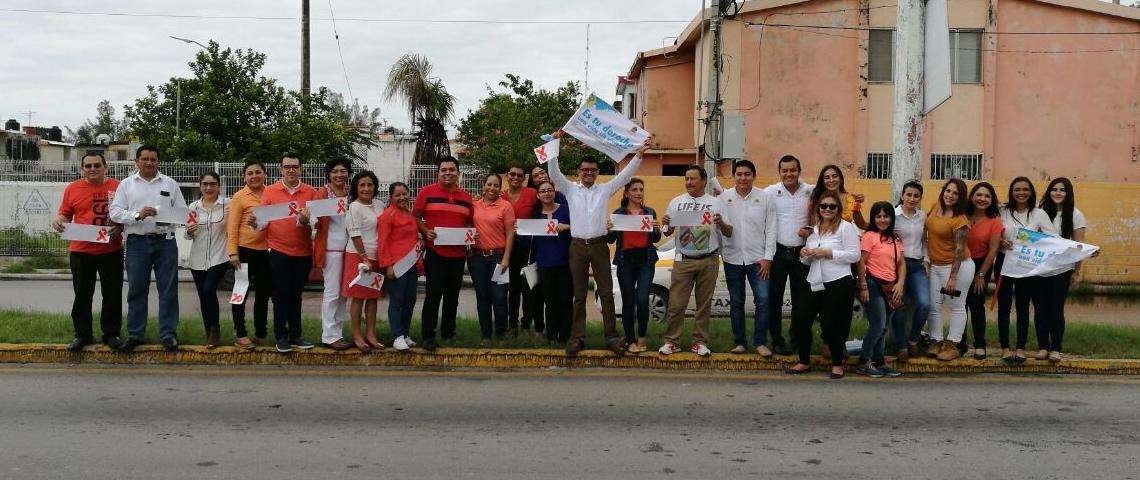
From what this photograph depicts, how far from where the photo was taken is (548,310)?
9062mm

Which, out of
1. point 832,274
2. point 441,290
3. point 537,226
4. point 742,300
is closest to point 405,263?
point 441,290

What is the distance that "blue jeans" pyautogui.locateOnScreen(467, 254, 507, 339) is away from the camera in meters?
8.96

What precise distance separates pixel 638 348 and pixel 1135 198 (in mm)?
14577

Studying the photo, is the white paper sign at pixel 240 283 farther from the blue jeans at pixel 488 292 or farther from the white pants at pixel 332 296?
the blue jeans at pixel 488 292

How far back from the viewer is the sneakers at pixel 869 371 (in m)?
8.19

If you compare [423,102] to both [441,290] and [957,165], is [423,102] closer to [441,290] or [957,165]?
[957,165]

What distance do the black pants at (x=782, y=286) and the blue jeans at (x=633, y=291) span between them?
111cm

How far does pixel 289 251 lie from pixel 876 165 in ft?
59.7

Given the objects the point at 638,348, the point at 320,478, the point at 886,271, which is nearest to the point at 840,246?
the point at 886,271

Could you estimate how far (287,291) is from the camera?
8.45 meters

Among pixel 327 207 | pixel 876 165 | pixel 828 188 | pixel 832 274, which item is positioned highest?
pixel 876 165

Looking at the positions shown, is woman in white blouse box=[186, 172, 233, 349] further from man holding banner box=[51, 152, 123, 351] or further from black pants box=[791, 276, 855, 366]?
black pants box=[791, 276, 855, 366]

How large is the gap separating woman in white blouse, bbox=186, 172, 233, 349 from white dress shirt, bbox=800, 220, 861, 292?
5.22m

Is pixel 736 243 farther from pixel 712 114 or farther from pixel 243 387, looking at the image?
pixel 712 114
